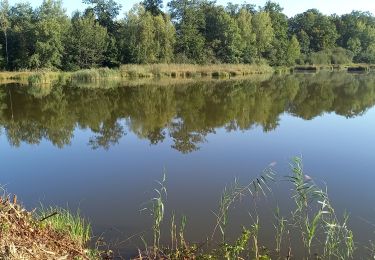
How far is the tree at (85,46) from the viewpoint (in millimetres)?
46031

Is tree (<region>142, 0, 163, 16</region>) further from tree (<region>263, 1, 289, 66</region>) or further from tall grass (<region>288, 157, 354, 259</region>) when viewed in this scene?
tall grass (<region>288, 157, 354, 259</region>)

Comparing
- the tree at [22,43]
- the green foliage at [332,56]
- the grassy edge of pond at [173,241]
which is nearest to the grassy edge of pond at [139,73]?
the tree at [22,43]

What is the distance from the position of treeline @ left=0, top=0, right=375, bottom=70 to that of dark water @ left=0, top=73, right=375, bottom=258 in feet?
85.5

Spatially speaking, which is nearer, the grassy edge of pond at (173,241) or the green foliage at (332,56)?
the grassy edge of pond at (173,241)

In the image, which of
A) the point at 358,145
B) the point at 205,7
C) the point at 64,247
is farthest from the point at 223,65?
the point at 64,247

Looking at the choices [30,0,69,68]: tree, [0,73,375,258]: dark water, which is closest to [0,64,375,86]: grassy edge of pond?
[30,0,69,68]: tree

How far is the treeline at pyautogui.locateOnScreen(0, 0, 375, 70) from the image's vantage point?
149ft

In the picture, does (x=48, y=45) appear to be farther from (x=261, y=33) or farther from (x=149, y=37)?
(x=261, y=33)

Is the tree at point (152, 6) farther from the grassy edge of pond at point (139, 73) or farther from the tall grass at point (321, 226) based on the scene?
the tall grass at point (321, 226)

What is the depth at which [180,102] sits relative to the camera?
21875 millimetres

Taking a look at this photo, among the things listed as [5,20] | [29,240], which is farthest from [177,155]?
[5,20]

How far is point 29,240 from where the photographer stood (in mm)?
3982

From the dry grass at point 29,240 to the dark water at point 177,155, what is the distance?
1.01 meters

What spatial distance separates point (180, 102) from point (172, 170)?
13.0 m
